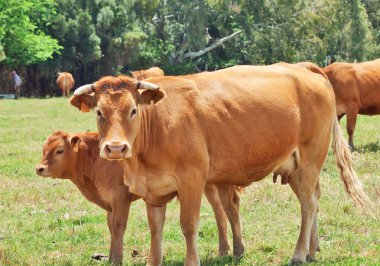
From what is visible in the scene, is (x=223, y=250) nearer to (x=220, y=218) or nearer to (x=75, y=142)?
(x=220, y=218)

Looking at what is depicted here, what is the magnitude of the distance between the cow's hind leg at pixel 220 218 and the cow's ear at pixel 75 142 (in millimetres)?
1640

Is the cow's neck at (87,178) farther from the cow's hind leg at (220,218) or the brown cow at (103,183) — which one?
the cow's hind leg at (220,218)

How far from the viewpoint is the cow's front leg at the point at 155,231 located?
714 centimetres

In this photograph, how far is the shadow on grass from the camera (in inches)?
582

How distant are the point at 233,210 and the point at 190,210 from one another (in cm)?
132

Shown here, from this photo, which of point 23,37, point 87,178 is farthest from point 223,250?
point 23,37

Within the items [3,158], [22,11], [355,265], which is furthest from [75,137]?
[22,11]

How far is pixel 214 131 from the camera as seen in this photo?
6879 millimetres

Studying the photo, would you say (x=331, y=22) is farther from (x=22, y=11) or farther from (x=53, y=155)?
(x=53, y=155)

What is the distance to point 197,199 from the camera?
662 cm

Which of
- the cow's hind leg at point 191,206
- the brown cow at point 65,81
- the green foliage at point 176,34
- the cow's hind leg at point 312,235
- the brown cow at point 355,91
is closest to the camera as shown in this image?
the cow's hind leg at point 191,206

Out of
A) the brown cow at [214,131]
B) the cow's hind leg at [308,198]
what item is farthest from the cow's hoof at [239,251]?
the cow's hind leg at [308,198]

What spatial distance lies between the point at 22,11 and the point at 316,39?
1988 centimetres

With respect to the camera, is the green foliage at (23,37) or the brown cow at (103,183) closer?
the brown cow at (103,183)
